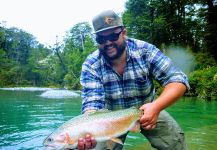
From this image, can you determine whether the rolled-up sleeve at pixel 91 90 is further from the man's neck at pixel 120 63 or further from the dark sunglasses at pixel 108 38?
the dark sunglasses at pixel 108 38

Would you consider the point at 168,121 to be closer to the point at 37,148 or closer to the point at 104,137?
the point at 104,137

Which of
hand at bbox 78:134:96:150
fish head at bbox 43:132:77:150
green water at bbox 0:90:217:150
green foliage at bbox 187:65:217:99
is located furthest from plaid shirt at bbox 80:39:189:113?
green foliage at bbox 187:65:217:99

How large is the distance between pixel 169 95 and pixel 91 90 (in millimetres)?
944

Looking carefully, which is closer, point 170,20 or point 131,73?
point 131,73

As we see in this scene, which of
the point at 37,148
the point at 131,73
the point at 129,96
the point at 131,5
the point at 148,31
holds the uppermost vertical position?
the point at 131,5

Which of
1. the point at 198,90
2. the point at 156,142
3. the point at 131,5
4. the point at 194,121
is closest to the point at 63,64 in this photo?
the point at 131,5

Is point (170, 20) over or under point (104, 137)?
over

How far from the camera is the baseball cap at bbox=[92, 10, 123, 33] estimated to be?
372 centimetres

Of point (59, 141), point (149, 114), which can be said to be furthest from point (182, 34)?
point (59, 141)

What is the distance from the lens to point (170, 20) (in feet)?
124

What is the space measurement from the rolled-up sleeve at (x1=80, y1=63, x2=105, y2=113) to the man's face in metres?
0.31

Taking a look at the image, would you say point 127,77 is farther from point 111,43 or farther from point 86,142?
point 86,142

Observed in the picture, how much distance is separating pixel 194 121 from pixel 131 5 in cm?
3135

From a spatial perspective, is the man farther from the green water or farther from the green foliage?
the green foliage
